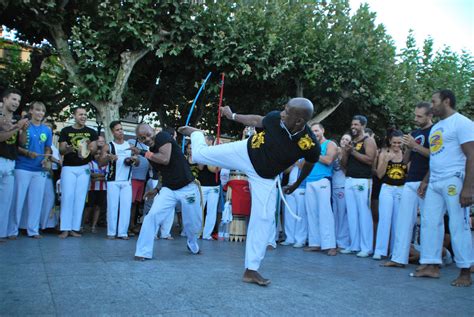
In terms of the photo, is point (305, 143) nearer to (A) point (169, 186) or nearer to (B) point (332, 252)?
(A) point (169, 186)

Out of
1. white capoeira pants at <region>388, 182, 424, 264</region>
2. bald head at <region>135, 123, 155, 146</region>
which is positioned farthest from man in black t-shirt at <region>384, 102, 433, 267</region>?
bald head at <region>135, 123, 155, 146</region>

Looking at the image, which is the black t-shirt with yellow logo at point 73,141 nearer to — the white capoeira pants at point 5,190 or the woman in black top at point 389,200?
the white capoeira pants at point 5,190

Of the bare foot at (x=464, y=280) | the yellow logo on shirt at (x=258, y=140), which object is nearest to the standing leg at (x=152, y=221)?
the yellow logo on shirt at (x=258, y=140)

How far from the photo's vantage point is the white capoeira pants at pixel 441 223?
5188 mm

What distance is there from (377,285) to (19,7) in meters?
9.87

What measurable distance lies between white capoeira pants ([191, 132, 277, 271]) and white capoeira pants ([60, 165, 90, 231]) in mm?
3948

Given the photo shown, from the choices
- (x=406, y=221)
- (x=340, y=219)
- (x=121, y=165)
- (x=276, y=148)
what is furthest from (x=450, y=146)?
(x=121, y=165)

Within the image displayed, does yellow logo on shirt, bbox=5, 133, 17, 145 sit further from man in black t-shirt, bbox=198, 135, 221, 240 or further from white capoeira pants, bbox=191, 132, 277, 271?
white capoeira pants, bbox=191, 132, 277, 271

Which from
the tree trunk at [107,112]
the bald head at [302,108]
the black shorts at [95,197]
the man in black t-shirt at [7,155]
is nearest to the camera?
the bald head at [302,108]

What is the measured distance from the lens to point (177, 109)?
16.4 m

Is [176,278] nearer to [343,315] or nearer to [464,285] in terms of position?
[343,315]

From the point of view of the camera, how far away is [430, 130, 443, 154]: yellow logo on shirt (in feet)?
17.8

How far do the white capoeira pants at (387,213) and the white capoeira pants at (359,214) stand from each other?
1.02ft

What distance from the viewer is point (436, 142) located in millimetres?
5473
